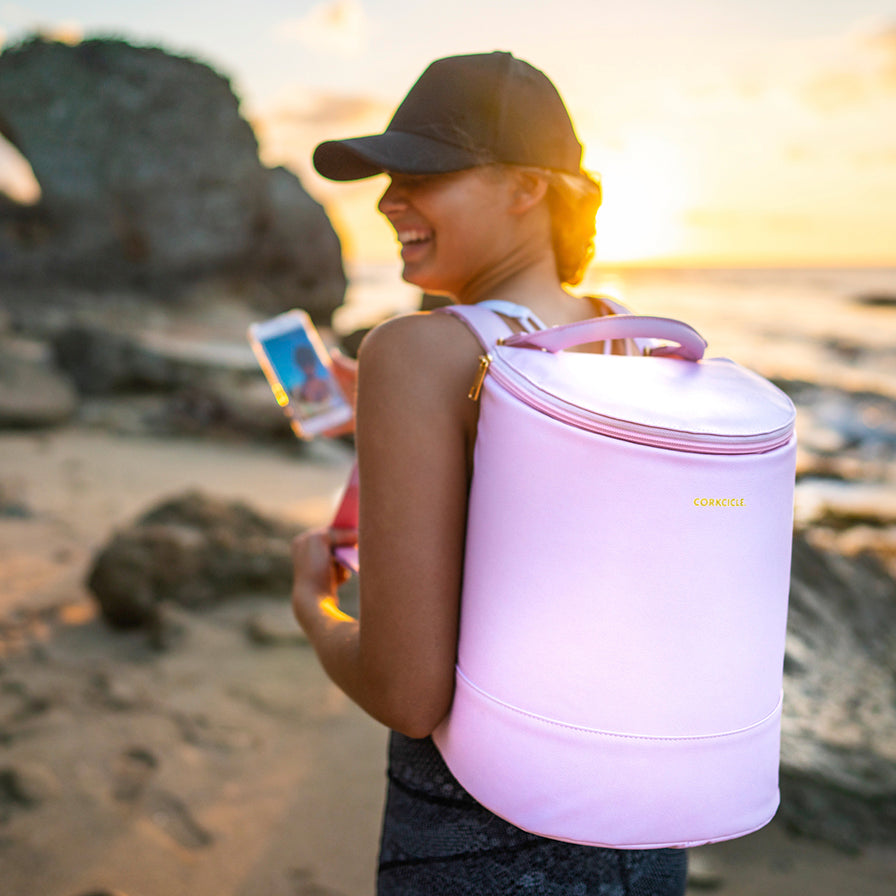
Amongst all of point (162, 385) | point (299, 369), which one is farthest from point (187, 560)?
point (162, 385)

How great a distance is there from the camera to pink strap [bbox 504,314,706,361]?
89cm

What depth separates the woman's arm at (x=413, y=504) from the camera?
2.94 ft

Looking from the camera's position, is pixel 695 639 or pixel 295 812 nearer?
pixel 695 639

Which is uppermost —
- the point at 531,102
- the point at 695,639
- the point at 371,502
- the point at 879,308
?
the point at 531,102

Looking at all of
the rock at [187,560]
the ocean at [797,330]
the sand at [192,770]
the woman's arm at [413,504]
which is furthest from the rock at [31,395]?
the woman's arm at [413,504]

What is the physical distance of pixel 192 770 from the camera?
2330mm

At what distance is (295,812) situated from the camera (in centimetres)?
223

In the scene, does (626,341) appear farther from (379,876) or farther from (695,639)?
(379,876)

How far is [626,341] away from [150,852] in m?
1.89

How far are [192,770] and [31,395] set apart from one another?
5153 mm

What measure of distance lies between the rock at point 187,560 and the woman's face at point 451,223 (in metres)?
2.37

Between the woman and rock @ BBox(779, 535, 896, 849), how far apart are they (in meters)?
1.43

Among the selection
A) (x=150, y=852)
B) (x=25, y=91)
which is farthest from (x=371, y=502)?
(x=25, y=91)

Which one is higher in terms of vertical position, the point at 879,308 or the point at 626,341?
the point at 626,341
